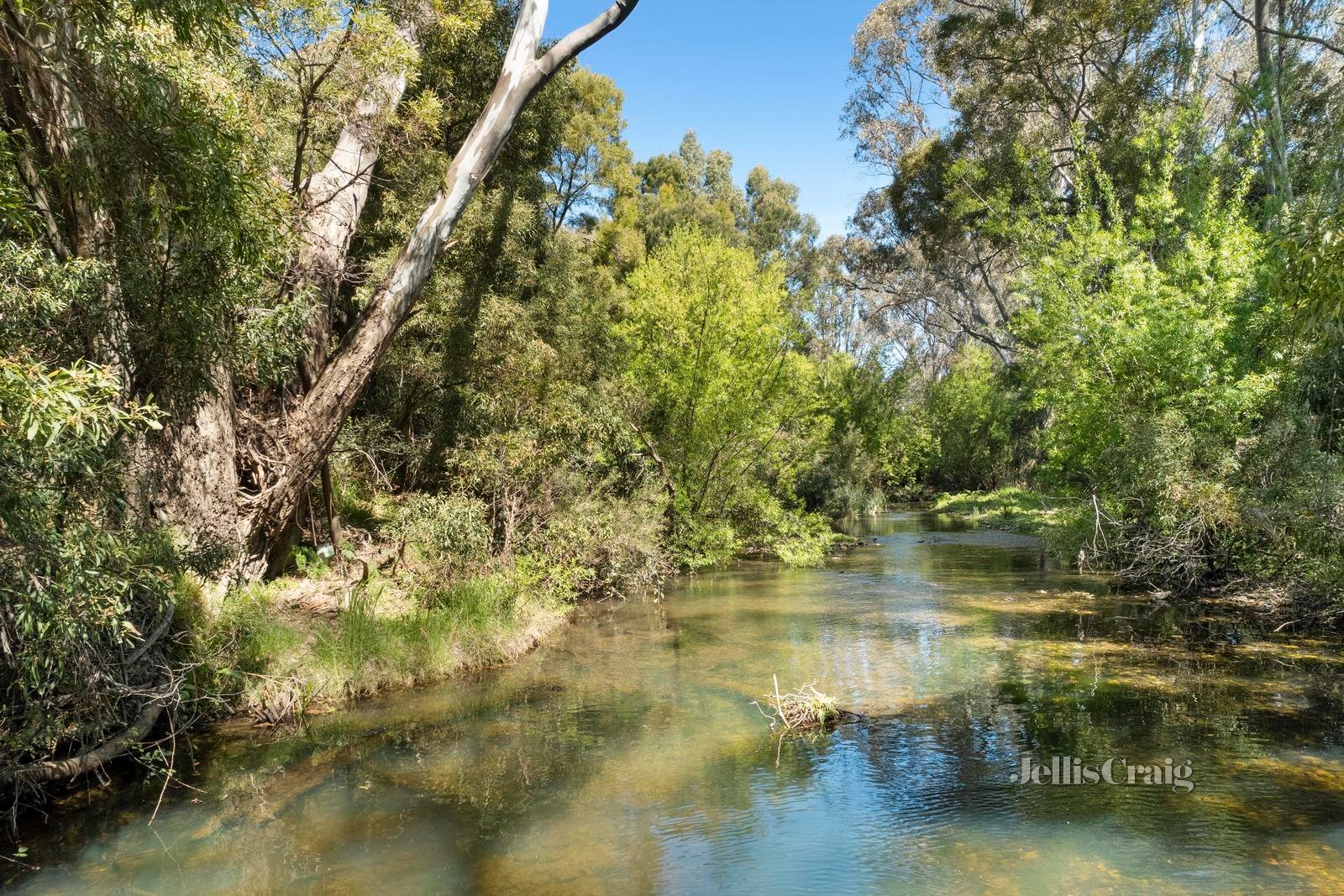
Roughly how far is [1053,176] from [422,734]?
930 inches

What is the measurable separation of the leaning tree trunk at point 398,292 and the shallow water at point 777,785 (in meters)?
2.80

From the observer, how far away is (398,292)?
10.1 m

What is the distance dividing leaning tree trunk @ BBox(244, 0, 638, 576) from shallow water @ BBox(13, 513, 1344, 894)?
280cm

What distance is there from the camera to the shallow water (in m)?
5.10

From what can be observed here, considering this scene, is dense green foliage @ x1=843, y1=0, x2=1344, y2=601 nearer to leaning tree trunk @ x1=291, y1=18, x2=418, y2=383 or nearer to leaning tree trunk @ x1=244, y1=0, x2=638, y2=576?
leaning tree trunk @ x1=244, y1=0, x2=638, y2=576

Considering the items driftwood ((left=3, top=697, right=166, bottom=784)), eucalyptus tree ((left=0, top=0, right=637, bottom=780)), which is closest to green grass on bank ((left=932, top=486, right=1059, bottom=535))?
eucalyptus tree ((left=0, top=0, right=637, bottom=780))

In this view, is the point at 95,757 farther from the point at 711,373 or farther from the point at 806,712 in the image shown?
the point at 711,373

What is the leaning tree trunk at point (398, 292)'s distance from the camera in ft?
31.6

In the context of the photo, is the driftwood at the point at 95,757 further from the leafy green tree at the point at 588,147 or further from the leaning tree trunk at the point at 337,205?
the leafy green tree at the point at 588,147

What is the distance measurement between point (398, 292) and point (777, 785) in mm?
7362

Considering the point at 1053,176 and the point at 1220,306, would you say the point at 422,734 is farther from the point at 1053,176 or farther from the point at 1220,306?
the point at 1053,176

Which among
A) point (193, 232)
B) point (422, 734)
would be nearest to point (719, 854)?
point (422, 734)

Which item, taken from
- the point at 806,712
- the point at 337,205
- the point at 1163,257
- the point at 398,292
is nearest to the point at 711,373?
the point at 337,205

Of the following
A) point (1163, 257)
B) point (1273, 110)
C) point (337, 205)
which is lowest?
point (337, 205)
